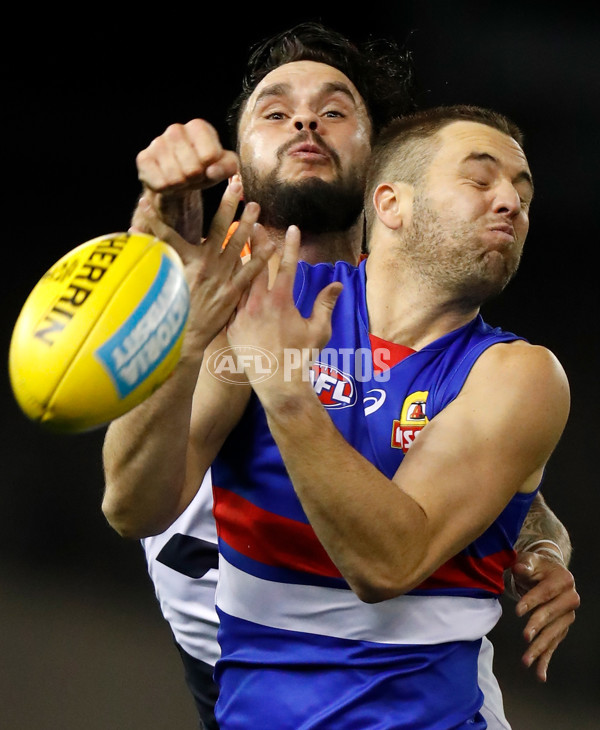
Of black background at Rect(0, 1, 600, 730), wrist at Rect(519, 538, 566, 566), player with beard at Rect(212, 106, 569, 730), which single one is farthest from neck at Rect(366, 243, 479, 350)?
black background at Rect(0, 1, 600, 730)

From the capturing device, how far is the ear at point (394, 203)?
1.65 m

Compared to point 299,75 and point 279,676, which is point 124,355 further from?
point 299,75

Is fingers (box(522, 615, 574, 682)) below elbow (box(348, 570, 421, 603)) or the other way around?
below

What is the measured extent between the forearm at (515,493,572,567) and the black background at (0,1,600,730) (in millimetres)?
1292

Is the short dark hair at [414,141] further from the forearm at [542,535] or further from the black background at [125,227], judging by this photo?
the black background at [125,227]

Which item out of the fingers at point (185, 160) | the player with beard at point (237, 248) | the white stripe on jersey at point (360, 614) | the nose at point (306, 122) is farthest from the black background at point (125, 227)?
the fingers at point (185, 160)

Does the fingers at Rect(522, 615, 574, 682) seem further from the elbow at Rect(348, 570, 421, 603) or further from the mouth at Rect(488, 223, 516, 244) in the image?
the mouth at Rect(488, 223, 516, 244)

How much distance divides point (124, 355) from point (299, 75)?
1.36m

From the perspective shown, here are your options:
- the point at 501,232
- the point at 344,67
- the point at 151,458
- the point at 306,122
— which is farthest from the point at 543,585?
the point at 344,67

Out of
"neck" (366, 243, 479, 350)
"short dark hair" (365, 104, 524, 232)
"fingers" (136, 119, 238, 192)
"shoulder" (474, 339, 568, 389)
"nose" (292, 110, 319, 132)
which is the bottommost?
"shoulder" (474, 339, 568, 389)

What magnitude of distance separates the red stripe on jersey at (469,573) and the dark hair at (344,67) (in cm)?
120

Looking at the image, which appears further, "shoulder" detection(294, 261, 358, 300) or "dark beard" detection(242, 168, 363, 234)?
"dark beard" detection(242, 168, 363, 234)

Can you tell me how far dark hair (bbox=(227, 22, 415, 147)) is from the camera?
8.23 ft

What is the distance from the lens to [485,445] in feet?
4.51
